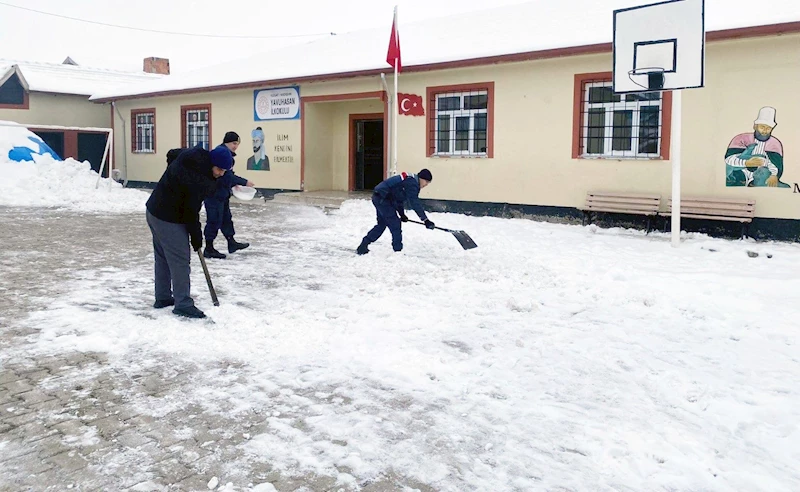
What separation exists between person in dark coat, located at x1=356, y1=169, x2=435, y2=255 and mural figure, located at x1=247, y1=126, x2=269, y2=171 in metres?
9.81

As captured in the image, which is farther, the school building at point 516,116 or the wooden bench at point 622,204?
the wooden bench at point 622,204

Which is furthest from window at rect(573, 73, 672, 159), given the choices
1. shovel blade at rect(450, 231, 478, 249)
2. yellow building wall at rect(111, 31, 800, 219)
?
shovel blade at rect(450, 231, 478, 249)

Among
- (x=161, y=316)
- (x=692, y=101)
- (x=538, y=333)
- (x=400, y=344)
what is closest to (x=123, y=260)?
(x=161, y=316)

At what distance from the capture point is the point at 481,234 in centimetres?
1062

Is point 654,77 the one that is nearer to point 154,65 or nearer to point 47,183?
point 47,183

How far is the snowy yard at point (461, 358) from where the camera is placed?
321cm

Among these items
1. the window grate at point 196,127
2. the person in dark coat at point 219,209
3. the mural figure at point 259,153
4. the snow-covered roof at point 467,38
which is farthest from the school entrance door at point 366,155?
the person in dark coat at point 219,209

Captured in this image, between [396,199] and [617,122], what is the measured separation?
538 cm

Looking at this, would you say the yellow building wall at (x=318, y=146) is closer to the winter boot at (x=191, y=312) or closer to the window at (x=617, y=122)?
the window at (x=617, y=122)

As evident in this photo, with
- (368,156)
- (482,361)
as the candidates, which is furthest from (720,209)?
(368,156)

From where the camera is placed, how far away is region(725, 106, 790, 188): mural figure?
33.0ft

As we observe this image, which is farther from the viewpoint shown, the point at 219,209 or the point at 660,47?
the point at 660,47

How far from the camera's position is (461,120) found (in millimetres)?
13859

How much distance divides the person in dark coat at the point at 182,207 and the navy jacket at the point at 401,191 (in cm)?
321
